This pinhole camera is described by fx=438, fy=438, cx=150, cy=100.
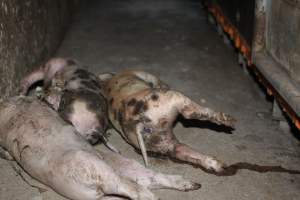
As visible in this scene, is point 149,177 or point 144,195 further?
point 149,177

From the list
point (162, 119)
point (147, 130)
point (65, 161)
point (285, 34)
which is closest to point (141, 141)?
point (147, 130)

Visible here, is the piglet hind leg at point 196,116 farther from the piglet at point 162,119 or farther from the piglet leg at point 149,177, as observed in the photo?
the piglet leg at point 149,177

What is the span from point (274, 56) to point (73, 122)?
1.98 m

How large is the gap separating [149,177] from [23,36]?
7.72ft

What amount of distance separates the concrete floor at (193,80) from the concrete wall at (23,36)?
1.71ft

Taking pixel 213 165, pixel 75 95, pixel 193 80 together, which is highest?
pixel 75 95

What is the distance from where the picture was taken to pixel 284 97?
11.6 ft

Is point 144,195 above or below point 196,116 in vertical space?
below

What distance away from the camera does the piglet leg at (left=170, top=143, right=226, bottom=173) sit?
3.43 meters

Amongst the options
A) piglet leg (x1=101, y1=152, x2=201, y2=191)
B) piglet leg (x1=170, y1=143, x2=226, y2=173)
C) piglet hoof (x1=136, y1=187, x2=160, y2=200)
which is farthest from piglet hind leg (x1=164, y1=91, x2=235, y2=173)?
piglet hoof (x1=136, y1=187, x2=160, y2=200)

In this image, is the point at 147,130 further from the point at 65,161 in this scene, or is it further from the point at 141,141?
the point at 65,161

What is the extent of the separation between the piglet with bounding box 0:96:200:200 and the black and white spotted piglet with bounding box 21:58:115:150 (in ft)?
0.59

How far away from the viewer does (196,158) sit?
11.4 feet

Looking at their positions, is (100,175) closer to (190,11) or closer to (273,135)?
(273,135)
